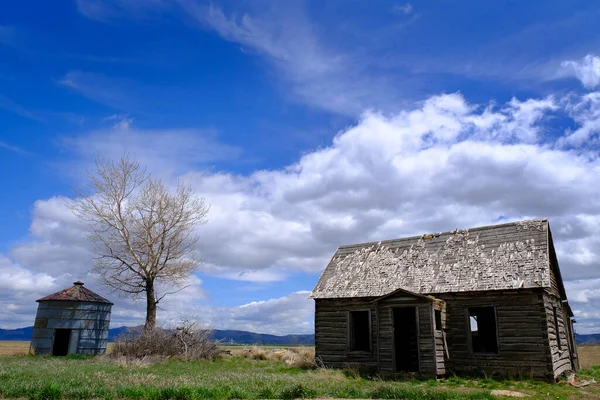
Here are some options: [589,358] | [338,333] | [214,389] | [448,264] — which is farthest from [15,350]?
[589,358]

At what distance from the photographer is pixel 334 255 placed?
26.1 m

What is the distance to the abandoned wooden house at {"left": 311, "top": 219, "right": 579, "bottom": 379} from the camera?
17578 millimetres

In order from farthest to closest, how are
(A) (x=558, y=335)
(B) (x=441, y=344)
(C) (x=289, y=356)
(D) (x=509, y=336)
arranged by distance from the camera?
(C) (x=289, y=356) < (A) (x=558, y=335) < (B) (x=441, y=344) < (D) (x=509, y=336)

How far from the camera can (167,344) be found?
25641 mm

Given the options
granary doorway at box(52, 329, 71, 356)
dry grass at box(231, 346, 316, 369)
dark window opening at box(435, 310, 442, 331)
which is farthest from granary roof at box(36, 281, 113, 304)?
dark window opening at box(435, 310, 442, 331)

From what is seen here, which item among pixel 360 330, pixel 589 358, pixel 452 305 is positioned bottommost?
pixel 589 358

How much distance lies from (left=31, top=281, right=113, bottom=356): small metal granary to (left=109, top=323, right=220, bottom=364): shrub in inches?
131

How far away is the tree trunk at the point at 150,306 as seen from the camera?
28170 mm

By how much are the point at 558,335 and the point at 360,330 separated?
8.79m

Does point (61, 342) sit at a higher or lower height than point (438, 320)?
lower

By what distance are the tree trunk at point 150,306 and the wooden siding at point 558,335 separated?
21415 mm

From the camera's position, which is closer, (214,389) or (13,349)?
(214,389)

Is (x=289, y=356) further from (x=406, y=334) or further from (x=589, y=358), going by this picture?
(x=589, y=358)

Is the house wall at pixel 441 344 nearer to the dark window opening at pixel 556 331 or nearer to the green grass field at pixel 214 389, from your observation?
the green grass field at pixel 214 389
